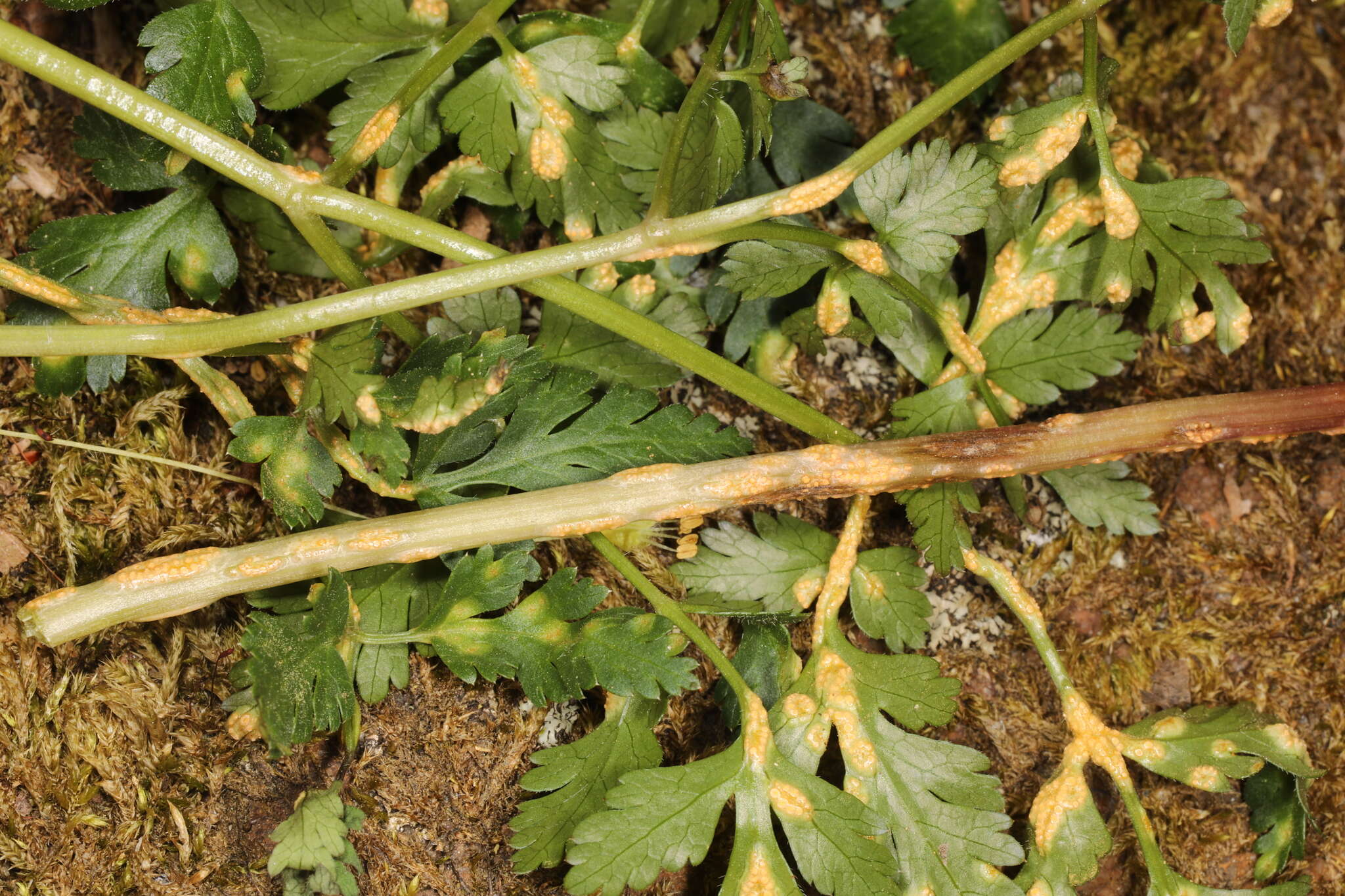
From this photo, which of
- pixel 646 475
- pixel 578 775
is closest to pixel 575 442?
pixel 646 475

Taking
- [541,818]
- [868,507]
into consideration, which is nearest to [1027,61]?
[868,507]

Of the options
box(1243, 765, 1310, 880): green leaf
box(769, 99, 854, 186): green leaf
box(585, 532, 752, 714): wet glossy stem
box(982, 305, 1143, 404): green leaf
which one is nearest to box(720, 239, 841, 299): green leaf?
box(769, 99, 854, 186): green leaf

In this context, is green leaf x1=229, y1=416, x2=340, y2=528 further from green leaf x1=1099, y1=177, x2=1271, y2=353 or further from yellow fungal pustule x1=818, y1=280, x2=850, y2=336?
green leaf x1=1099, y1=177, x2=1271, y2=353

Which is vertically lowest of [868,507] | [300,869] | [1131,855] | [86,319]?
[300,869]

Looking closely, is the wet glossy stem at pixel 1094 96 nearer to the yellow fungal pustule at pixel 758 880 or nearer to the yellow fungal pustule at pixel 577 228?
Answer: the yellow fungal pustule at pixel 577 228

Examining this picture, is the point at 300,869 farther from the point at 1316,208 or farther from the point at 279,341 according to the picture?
the point at 1316,208

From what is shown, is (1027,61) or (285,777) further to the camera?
(1027,61)
